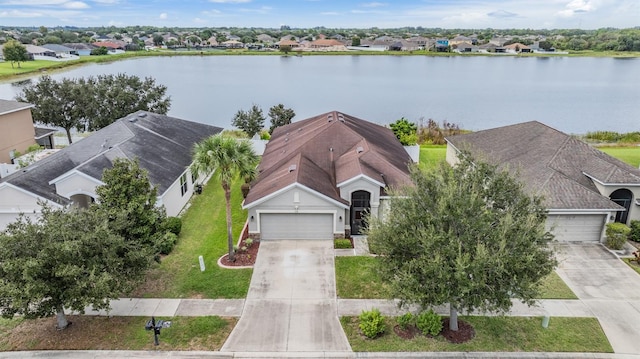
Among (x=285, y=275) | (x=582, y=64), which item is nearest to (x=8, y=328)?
(x=285, y=275)

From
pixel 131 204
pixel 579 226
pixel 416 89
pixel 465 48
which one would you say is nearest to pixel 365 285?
pixel 131 204

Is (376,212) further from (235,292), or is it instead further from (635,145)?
(635,145)

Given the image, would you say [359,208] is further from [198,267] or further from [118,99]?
[118,99]

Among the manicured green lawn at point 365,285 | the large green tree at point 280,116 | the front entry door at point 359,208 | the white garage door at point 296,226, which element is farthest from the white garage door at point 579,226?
the large green tree at point 280,116

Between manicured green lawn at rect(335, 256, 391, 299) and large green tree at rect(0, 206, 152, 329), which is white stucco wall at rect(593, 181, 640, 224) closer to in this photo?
manicured green lawn at rect(335, 256, 391, 299)

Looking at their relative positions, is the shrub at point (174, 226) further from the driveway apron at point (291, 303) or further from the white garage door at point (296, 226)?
the driveway apron at point (291, 303)

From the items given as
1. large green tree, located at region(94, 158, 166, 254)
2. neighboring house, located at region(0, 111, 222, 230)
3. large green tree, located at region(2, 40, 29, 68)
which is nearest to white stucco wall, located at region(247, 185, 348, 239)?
neighboring house, located at region(0, 111, 222, 230)
